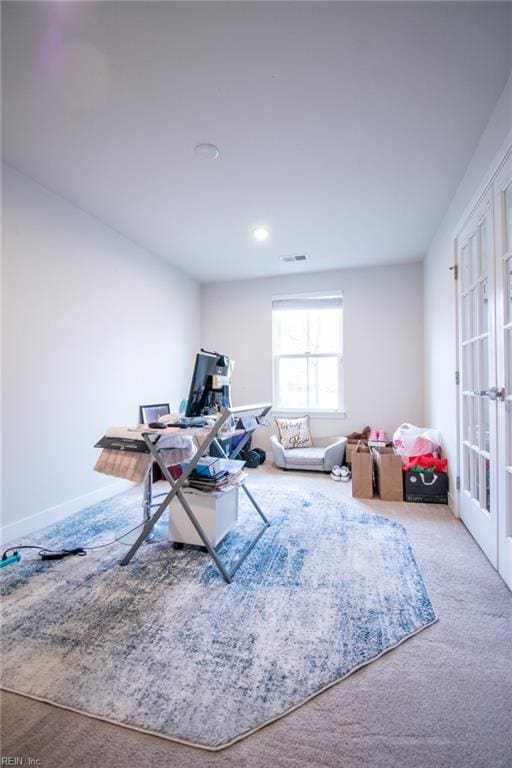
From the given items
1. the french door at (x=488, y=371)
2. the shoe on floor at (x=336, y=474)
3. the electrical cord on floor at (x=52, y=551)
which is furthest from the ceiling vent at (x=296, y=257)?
the electrical cord on floor at (x=52, y=551)

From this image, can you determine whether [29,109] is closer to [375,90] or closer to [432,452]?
[375,90]

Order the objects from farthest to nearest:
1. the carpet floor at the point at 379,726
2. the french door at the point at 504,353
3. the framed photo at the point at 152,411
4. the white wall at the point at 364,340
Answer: the white wall at the point at 364,340 < the framed photo at the point at 152,411 < the french door at the point at 504,353 < the carpet floor at the point at 379,726

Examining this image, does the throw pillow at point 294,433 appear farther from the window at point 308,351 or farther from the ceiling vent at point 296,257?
the ceiling vent at point 296,257

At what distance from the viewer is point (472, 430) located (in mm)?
2396

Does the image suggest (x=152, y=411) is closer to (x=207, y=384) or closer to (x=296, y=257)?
(x=207, y=384)

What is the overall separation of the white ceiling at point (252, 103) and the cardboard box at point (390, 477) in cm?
235

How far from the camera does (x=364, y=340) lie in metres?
4.50

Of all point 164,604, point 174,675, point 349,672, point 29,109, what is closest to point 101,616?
point 164,604

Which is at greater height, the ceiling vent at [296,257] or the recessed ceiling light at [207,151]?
the ceiling vent at [296,257]

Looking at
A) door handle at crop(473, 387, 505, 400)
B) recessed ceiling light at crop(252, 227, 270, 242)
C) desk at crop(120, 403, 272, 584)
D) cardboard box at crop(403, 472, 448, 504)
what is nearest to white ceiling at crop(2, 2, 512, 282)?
recessed ceiling light at crop(252, 227, 270, 242)

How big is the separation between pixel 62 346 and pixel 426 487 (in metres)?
3.54

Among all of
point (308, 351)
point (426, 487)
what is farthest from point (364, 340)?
point (426, 487)

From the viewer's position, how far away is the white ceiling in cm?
141

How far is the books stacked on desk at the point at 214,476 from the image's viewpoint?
83.1 inches
